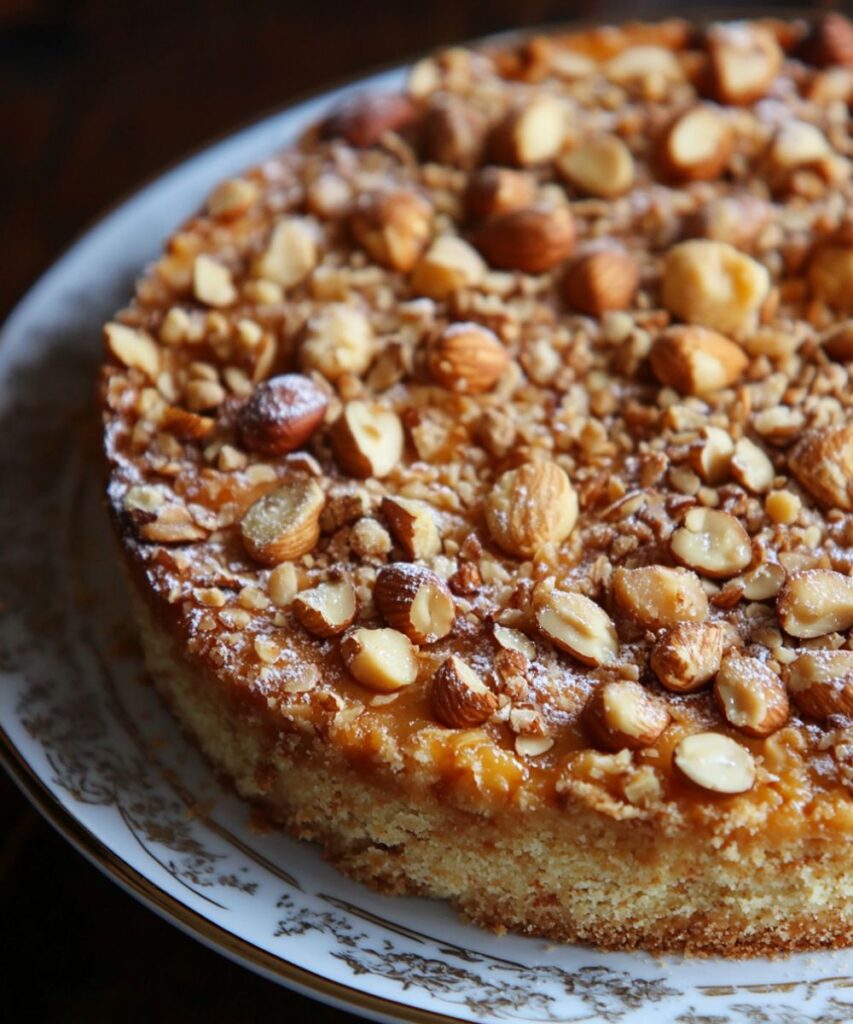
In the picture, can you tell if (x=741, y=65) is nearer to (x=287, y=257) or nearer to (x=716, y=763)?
(x=287, y=257)

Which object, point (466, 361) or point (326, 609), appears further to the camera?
point (466, 361)

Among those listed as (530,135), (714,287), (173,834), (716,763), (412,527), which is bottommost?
(173,834)

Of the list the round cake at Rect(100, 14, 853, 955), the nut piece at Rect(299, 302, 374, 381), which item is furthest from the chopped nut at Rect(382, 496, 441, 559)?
the nut piece at Rect(299, 302, 374, 381)

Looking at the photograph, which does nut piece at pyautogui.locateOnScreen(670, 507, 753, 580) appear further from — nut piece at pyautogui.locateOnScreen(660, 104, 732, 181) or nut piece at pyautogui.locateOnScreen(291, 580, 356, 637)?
nut piece at pyautogui.locateOnScreen(660, 104, 732, 181)

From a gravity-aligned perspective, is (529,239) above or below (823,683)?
above

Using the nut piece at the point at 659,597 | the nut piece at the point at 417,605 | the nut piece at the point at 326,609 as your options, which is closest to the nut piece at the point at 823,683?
the nut piece at the point at 659,597

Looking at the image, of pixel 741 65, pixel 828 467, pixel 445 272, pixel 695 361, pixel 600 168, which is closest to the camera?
pixel 828 467

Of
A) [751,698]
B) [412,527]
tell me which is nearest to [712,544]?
[751,698]
